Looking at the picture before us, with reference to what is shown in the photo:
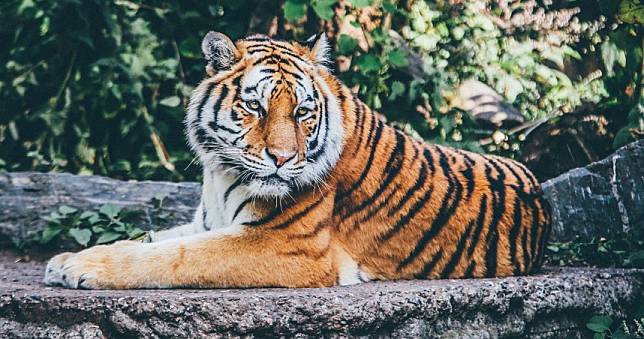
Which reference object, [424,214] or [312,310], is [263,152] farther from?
[424,214]

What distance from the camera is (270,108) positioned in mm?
3285

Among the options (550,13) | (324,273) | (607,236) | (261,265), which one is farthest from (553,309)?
(550,13)

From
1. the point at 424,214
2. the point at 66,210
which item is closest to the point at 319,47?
the point at 424,214

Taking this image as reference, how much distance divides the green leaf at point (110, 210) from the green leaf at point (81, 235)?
0.17 meters

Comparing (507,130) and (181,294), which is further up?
(507,130)

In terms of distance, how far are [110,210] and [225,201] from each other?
74.1 inches

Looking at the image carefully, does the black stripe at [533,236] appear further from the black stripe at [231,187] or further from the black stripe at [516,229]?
the black stripe at [231,187]

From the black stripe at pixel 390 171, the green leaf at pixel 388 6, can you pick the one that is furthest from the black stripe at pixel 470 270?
the green leaf at pixel 388 6

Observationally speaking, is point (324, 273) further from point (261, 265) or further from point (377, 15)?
point (377, 15)

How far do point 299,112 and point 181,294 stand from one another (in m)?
0.85

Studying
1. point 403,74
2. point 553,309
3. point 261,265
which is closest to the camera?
point 261,265

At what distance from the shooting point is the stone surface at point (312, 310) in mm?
2789

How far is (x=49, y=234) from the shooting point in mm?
5000

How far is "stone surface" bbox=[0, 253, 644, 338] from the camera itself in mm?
2789
